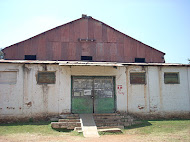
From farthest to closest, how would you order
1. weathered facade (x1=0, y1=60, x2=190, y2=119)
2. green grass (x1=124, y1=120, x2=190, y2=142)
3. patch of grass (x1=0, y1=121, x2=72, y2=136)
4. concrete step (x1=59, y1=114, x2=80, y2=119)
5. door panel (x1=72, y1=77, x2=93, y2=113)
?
door panel (x1=72, y1=77, x2=93, y2=113), weathered facade (x1=0, y1=60, x2=190, y2=119), concrete step (x1=59, y1=114, x2=80, y2=119), patch of grass (x1=0, y1=121, x2=72, y2=136), green grass (x1=124, y1=120, x2=190, y2=142)

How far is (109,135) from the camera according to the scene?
25.9ft


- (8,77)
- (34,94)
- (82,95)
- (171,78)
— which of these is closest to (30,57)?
(8,77)

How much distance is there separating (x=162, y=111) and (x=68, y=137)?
6.48 meters

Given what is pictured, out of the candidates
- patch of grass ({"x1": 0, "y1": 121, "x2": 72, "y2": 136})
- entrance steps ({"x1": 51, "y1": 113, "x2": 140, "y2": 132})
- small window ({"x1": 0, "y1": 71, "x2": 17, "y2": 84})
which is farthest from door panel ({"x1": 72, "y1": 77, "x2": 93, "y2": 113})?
small window ({"x1": 0, "y1": 71, "x2": 17, "y2": 84})

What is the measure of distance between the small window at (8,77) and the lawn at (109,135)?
8.03 feet

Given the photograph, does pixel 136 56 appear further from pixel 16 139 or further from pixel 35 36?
pixel 16 139

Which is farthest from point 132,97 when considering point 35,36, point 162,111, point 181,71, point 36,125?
point 35,36

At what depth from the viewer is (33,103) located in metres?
10.3

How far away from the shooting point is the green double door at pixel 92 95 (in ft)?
35.3

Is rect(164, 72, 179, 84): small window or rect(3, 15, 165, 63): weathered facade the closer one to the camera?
rect(164, 72, 179, 84): small window

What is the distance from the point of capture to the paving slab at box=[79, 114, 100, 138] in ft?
25.3

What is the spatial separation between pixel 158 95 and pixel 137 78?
5.54 ft

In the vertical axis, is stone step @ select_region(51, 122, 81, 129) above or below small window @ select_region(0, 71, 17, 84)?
below

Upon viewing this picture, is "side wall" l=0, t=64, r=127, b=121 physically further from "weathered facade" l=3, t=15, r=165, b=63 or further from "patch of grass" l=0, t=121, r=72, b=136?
"weathered facade" l=3, t=15, r=165, b=63
